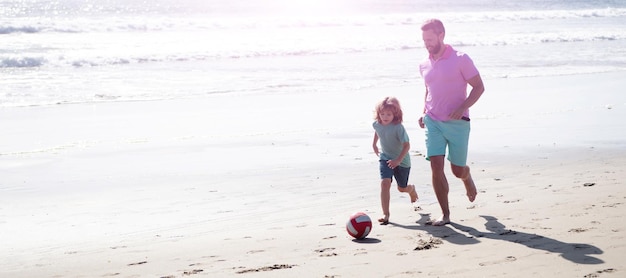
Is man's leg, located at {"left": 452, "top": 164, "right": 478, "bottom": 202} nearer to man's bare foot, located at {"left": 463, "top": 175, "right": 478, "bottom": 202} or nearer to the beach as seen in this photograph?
man's bare foot, located at {"left": 463, "top": 175, "right": 478, "bottom": 202}

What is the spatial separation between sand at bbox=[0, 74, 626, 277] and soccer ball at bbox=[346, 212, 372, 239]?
0.07m

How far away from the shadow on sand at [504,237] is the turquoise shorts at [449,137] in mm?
553

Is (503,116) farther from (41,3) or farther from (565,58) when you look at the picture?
(41,3)

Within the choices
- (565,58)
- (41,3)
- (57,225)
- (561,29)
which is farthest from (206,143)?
(41,3)

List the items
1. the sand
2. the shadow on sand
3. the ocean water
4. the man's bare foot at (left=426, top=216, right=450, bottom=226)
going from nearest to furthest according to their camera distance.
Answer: the shadow on sand
the sand
the man's bare foot at (left=426, top=216, right=450, bottom=226)
the ocean water

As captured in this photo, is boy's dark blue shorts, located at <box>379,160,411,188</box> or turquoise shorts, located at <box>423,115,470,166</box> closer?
turquoise shorts, located at <box>423,115,470,166</box>

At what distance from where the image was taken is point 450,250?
18.9ft

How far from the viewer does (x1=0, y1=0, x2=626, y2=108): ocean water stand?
734 inches

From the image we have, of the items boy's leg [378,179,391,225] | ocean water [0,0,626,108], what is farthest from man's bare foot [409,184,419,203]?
ocean water [0,0,626,108]

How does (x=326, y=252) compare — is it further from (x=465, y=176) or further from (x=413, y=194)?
(x=413, y=194)

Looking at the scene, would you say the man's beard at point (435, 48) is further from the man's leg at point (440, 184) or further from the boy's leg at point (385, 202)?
the boy's leg at point (385, 202)

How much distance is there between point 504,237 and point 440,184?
2.65 feet

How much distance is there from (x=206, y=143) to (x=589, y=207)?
19.2 feet

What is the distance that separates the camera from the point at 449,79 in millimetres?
6512
